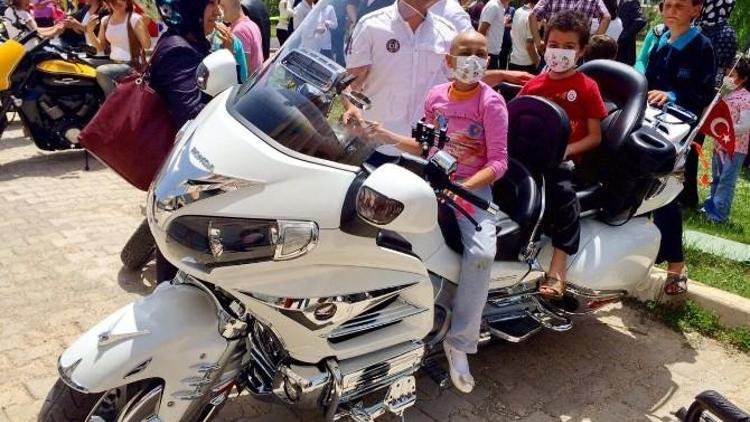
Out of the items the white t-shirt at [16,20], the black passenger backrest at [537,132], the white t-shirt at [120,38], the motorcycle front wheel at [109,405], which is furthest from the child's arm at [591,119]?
the white t-shirt at [16,20]

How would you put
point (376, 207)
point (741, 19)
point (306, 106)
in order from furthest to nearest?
1. point (741, 19)
2. point (306, 106)
3. point (376, 207)

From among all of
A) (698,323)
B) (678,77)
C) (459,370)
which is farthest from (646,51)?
(459,370)

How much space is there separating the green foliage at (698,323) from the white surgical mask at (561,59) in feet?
5.70

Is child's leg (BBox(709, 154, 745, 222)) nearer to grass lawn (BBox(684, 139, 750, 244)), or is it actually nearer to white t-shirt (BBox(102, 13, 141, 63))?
grass lawn (BBox(684, 139, 750, 244))

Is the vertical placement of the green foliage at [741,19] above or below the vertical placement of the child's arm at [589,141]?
above

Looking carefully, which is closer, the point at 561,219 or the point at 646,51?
the point at 561,219

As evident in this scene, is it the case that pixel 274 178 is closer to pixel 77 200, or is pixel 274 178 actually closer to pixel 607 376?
pixel 607 376

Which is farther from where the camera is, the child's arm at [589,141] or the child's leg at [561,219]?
the child's arm at [589,141]

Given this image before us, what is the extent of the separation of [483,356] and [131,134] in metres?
2.14

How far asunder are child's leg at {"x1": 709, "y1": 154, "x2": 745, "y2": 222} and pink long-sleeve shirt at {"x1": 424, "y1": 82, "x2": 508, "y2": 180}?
149 inches

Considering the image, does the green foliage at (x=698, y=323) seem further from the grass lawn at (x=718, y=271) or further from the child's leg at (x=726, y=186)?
the child's leg at (x=726, y=186)

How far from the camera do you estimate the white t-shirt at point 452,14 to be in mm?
3527

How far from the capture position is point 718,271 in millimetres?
4707

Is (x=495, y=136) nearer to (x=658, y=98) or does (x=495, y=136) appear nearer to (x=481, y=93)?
(x=481, y=93)
